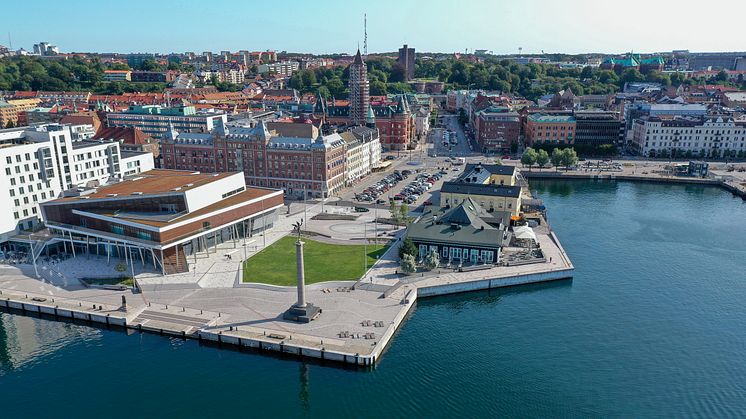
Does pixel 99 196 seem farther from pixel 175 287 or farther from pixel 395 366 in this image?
pixel 395 366

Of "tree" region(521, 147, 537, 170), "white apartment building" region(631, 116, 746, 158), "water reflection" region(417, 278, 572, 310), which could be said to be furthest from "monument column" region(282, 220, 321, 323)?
"white apartment building" region(631, 116, 746, 158)

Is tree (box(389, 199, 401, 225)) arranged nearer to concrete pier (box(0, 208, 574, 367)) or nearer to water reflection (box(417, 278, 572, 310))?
concrete pier (box(0, 208, 574, 367))

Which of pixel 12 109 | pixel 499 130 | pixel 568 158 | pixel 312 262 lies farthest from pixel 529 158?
pixel 12 109

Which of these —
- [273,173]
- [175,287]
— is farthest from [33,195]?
[273,173]

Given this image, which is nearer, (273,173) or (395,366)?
(395,366)

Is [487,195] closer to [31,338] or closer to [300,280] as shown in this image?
[300,280]
